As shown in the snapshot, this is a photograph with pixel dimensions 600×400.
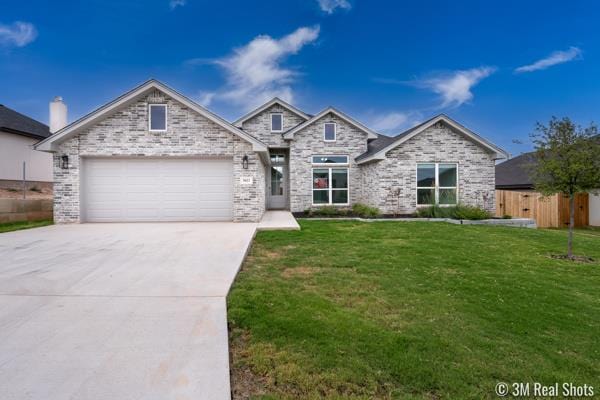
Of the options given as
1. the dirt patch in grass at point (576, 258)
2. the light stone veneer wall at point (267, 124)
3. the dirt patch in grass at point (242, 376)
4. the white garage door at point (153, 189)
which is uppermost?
the light stone veneer wall at point (267, 124)

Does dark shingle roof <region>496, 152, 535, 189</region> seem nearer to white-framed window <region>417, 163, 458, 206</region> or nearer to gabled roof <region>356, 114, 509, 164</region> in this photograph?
gabled roof <region>356, 114, 509, 164</region>

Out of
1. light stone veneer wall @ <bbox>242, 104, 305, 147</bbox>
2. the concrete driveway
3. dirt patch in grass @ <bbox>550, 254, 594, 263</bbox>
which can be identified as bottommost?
dirt patch in grass @ <bbox>550, 254, 594, 263</bbox>

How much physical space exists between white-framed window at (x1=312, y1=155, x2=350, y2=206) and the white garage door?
233 inches

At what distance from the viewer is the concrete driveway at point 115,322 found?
247cm

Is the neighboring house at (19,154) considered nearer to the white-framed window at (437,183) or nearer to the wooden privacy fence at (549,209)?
the white-framed window at (437,183)

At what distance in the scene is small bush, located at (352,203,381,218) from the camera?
47.6 ft

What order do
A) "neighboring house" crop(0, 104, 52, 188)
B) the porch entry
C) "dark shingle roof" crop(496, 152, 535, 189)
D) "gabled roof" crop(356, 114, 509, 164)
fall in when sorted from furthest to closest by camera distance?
"dark shingle roof" crop(496, 152, 535, 189), the porch entry, "neighboring house" crop(0, 104, 52, 188), "gabled roof" crop(356, 114, 509, 164)

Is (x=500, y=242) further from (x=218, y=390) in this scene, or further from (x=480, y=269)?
(x=218, y=390)

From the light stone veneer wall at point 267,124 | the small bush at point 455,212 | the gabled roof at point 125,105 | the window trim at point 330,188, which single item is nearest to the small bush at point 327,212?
the window trim at point 330,188

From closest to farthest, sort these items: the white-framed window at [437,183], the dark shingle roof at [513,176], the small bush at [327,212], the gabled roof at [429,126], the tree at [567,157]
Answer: the tree at [567,157] < the gabled roof at [429,126] < the white-framed window at [437,183] < the small bush at [327,212] < the dark shingle roof at [513,176]

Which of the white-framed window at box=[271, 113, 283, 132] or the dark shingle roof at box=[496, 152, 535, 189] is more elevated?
the white-framed window at box=[271, 113, 283, 132]

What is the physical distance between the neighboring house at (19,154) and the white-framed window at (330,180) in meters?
15.7

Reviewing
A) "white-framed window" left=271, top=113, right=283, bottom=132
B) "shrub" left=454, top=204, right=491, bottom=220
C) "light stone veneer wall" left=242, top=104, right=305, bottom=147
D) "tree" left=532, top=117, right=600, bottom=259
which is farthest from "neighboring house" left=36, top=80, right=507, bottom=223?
"shrub" left=454, top=204, right=491, bottom=220

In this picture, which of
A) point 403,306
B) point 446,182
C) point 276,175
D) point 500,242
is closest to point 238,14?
point 276,175
